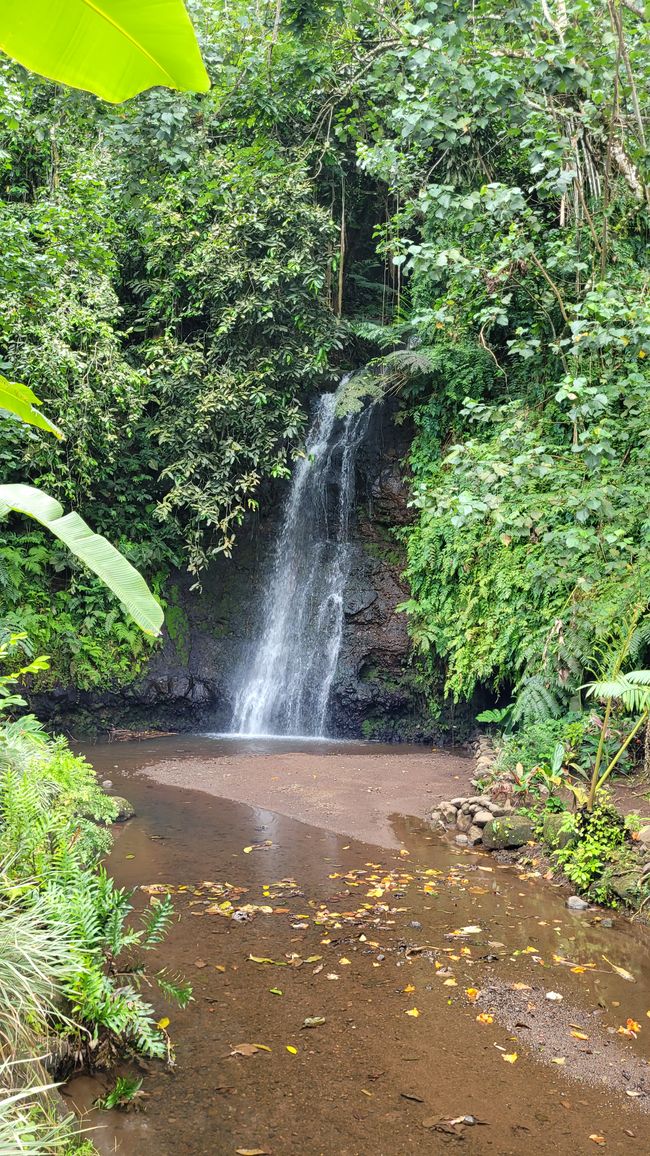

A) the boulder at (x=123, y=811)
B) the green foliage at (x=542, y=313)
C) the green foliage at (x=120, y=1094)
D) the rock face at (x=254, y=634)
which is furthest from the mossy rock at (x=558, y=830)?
the rock face at (x=254, y=634)

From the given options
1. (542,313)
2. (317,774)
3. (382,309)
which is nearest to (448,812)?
(317,774)

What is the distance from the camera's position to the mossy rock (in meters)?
5.97

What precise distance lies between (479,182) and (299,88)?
288 centimetres

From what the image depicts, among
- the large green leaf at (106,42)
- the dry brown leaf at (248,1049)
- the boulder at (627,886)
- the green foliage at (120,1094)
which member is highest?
the large green leaf at (106,42)

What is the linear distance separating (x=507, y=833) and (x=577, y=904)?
3.40ft

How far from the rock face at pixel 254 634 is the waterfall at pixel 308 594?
18 cm

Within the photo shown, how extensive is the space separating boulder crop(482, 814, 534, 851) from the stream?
21 cm

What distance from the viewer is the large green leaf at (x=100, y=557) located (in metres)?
2.14

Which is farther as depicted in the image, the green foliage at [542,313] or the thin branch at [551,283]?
the thin branch at [551,283]

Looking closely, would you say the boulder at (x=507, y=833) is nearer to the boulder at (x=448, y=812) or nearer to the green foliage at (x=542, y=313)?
the boulder at (x=448, y=812)

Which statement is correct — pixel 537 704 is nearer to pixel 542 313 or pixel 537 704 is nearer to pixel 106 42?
pixel 542 313

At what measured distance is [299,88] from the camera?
1180 cm

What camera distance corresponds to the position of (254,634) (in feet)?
43.7

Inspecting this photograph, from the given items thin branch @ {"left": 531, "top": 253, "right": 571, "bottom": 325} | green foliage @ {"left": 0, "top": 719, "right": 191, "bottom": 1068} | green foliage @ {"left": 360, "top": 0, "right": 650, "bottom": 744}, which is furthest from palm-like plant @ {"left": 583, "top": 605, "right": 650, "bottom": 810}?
thin branch @ {"left": 531, "top": 253, "right": 571, "bottom": 325}
